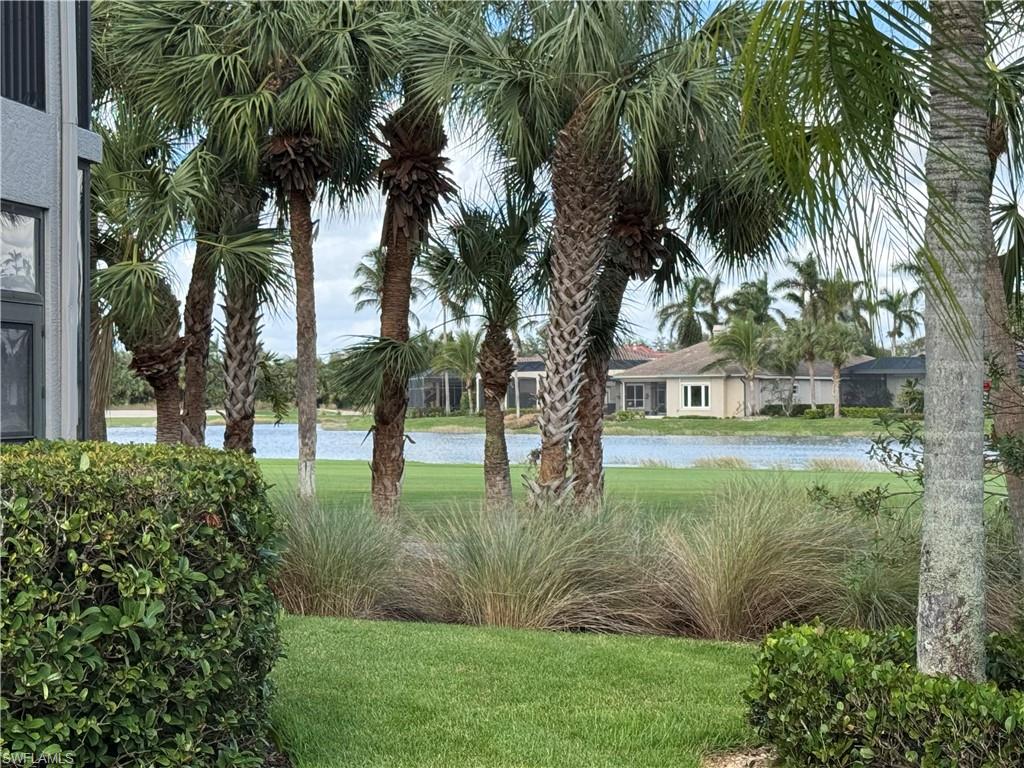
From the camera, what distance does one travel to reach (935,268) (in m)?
3.72

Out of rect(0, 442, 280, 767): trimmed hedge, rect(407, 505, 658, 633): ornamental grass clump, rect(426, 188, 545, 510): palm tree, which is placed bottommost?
rect(407, 505, 658, 633): ornamental grass clump

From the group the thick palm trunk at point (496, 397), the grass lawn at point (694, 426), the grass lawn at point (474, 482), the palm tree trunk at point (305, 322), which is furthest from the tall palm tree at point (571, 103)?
the grass lawn at point (694, 426)

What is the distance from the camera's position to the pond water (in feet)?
122

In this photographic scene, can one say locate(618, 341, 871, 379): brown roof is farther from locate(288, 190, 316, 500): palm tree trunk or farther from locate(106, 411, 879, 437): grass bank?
locate(288, 190, 316, 500): palm tree trunk

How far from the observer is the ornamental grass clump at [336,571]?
8.82 m

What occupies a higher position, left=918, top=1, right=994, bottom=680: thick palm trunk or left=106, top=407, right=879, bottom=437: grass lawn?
left=918, top=1, right=994, bottom=680: thick palm trunk

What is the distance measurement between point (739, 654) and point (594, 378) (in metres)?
6.86

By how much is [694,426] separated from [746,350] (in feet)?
25.9

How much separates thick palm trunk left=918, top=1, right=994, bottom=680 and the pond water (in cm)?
2875

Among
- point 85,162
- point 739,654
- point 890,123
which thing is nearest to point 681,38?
point 85,162

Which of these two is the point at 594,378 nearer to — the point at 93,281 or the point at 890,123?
the point at 93,281

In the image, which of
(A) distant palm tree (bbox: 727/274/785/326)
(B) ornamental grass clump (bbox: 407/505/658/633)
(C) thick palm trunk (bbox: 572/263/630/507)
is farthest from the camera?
(A) distant palm tree (bbox: 727/274/785/326)

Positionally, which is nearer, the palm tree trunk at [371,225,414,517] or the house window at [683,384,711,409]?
the palm tree trunk at [371,225,414,517]

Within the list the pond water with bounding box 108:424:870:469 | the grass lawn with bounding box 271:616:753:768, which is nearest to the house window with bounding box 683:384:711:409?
the pond water with bounding box 108:424:870:469
